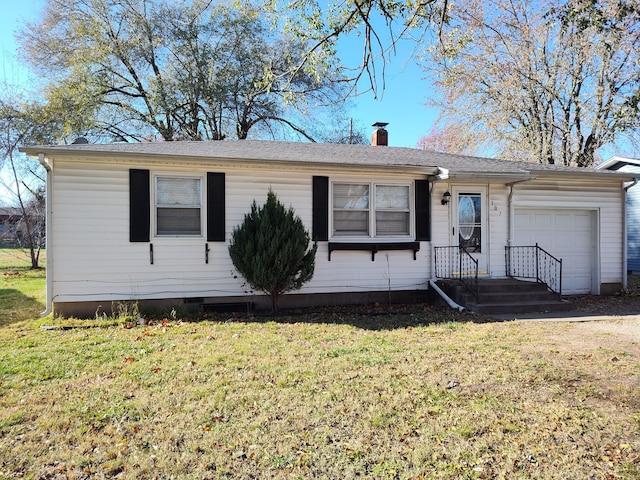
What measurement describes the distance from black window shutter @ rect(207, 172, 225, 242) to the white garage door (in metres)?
7.01

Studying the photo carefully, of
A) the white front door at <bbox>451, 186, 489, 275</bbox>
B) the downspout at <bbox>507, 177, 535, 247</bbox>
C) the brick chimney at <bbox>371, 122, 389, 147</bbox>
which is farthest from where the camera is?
the brick chimney at <bbox>371, 122, 389, 147</bbox>

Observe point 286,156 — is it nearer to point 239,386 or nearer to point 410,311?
point 410,311

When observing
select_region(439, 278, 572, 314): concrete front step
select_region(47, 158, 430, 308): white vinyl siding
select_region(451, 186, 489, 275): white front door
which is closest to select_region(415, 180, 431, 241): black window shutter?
select_region(451, 186, 489, 275): white front door

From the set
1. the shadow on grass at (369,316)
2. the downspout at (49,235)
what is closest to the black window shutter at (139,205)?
the downspout at (49,235)

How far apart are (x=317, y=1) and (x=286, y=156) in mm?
3322

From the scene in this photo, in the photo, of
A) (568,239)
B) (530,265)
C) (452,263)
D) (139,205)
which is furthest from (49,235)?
(568,239)

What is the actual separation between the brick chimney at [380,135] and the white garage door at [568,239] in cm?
532

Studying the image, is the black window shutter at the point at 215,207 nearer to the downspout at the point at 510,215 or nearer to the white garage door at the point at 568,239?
the downspout at the point at 510,215

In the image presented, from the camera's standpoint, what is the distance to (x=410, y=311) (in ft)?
26.0

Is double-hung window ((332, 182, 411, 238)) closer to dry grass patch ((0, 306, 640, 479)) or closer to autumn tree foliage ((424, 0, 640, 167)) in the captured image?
dry grass patch ((0, 306, 640, 479))

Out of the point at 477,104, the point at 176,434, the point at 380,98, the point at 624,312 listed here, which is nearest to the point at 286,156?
the point at 380,98

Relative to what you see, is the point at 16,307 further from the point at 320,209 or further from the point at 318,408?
the point at 318,408

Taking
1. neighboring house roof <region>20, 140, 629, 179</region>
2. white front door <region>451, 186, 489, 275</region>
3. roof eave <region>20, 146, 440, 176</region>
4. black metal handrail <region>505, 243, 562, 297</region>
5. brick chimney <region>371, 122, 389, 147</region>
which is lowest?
black metal handrail <region>505, 243, 562, 297</region>

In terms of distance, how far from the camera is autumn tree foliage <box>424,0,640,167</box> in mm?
15109
